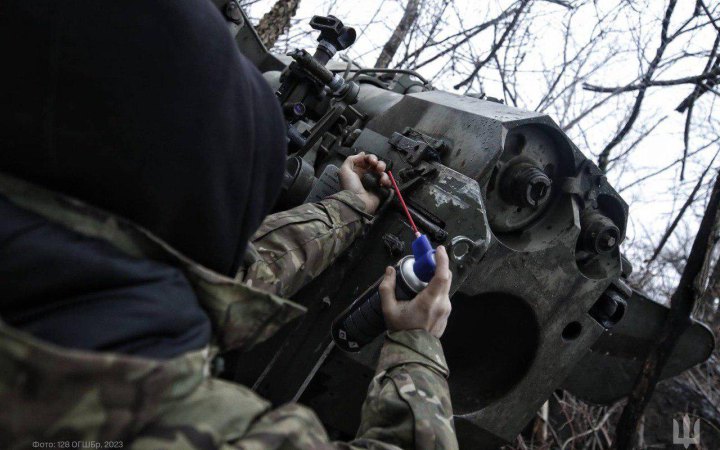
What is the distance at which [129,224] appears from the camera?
0.93 m

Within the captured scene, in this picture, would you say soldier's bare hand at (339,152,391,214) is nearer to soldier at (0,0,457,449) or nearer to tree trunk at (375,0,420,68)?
soldier at (0,0,457,449)

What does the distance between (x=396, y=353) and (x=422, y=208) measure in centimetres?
95

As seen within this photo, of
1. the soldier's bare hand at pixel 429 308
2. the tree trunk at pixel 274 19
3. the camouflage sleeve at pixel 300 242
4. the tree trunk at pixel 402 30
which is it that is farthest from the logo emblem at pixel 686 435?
→ the tree trunk at pixel 402 30

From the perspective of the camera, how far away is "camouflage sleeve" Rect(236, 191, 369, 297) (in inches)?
77.8

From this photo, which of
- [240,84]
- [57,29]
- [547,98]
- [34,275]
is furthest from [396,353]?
[547,98]

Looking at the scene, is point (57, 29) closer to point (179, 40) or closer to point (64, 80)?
point (64, 80)

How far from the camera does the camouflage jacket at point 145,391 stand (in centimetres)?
75

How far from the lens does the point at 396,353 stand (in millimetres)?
1534

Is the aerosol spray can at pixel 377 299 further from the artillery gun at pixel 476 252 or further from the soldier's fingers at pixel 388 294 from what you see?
the artillery gun at pixel 476 252

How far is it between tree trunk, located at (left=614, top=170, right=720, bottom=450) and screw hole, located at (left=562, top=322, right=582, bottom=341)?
717 millimetres

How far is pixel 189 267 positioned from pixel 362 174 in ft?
5.19

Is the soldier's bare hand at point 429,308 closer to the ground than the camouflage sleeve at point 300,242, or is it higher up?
higher up

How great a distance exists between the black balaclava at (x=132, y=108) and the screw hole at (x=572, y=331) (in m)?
2.13

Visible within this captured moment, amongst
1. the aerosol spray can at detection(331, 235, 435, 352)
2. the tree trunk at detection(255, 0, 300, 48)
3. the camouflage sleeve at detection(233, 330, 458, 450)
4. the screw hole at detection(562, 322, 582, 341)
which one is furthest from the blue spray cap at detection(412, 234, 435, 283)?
the tree trunk at detection(255, 0, 300, 48)
